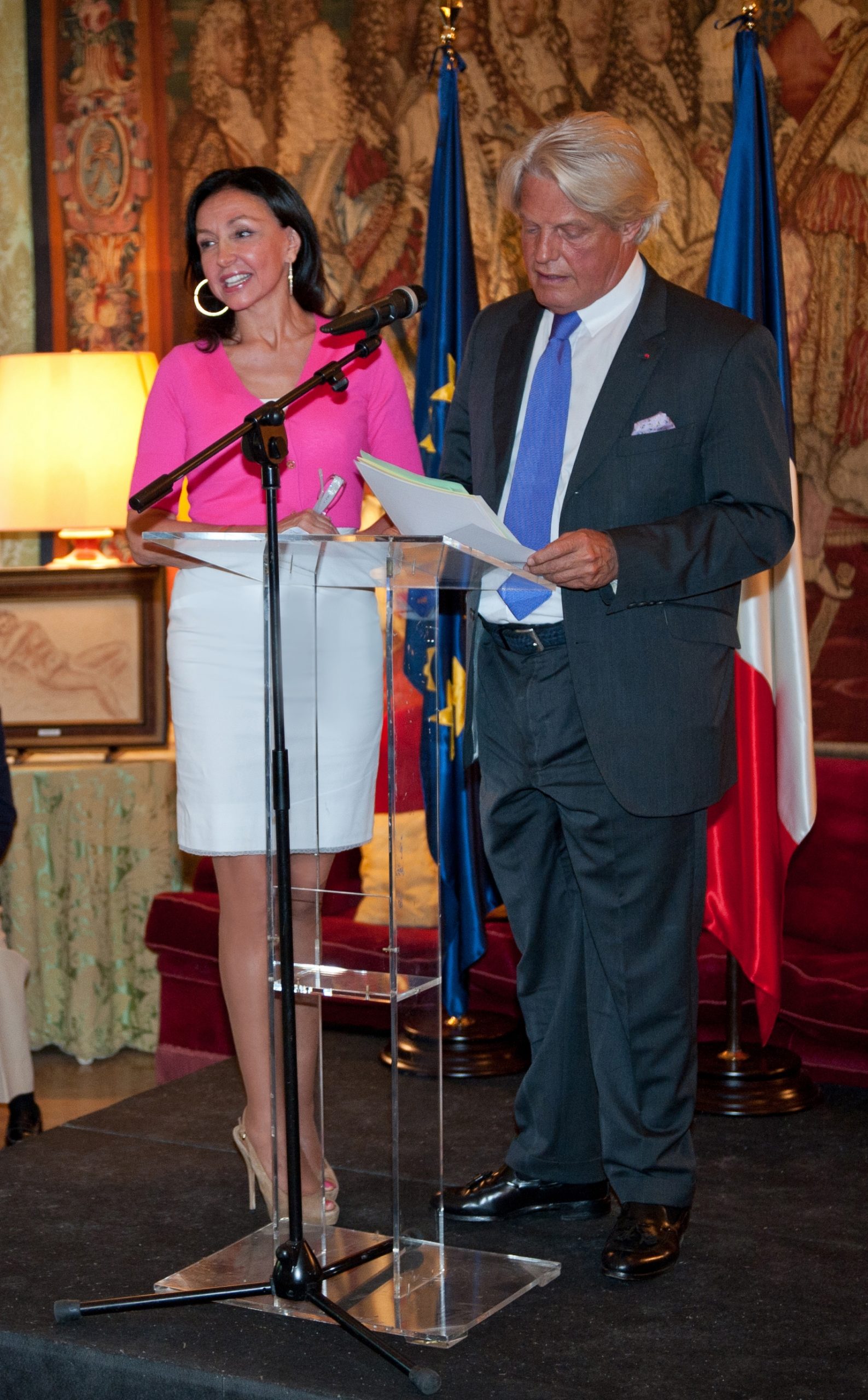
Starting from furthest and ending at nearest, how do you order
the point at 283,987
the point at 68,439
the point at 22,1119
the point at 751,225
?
the point at 68,439
the point at 22,1119
the point at 751,225
the point at 283,987

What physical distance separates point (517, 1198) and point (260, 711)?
98cm

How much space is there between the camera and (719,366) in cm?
234

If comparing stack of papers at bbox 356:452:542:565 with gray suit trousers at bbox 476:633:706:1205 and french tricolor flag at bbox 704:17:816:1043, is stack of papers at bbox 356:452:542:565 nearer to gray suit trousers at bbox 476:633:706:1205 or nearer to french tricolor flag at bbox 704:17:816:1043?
gray suit trousers at bbox 476:633:706:1205

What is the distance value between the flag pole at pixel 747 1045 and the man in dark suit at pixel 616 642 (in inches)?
35.6

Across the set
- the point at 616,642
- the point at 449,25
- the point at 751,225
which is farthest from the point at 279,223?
the point at 449,25

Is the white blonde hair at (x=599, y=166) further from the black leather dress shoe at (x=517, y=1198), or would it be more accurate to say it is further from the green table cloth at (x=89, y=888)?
the green table cloth at (x=89, y=888)

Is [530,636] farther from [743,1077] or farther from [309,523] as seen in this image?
[743,1077]

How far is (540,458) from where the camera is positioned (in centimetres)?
244

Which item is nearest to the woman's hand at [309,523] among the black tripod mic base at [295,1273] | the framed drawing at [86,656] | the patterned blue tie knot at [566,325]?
the patterned blue tie knot at [566,325]

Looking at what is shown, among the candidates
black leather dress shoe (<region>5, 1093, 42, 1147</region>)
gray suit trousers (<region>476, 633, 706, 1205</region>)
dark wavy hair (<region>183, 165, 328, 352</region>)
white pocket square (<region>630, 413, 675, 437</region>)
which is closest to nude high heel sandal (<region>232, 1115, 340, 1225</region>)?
gray suit trousers (<region>476, 633, 706, 1205</region>)

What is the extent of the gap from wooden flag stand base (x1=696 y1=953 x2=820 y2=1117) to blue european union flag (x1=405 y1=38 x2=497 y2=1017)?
641mm

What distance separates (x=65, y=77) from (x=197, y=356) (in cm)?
331

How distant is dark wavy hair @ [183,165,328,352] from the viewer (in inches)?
100

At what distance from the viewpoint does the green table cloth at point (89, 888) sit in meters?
4.82
